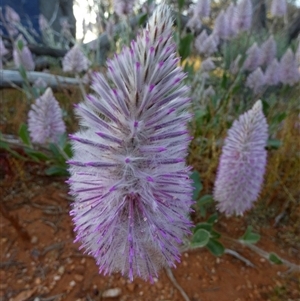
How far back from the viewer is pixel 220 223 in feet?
7.73

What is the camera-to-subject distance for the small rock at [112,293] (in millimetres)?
1773

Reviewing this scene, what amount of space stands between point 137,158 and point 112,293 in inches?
47.4

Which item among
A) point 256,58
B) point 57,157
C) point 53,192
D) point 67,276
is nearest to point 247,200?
point 67,276

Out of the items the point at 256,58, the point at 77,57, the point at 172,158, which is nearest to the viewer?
the point at 172,158

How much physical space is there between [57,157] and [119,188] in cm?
162

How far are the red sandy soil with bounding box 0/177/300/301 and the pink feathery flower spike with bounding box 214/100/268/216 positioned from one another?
0.44 m

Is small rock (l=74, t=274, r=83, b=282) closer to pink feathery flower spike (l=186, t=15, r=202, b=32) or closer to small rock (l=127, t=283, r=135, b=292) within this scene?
small rock (l=127, t=283, r=135, b=292)

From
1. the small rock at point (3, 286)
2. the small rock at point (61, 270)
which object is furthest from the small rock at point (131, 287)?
the small rock at point (3, 286)

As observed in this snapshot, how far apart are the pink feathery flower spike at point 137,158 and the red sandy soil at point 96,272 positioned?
1012 mm

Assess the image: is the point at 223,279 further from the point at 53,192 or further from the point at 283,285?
the point at 53,192

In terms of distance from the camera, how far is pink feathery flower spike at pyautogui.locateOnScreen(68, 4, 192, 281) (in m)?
0.79

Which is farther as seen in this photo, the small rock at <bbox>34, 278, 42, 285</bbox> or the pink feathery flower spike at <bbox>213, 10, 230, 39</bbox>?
the pink feathery flower spike at <bbox>213, 10, 230, 39</bbox>

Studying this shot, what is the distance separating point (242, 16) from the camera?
2.92 meters

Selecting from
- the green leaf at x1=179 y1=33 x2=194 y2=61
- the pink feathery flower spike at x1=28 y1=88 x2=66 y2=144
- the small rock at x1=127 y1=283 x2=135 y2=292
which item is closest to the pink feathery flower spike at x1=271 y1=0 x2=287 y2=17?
the green leaf at x1=179 y1=33 x2=194 y2=61
